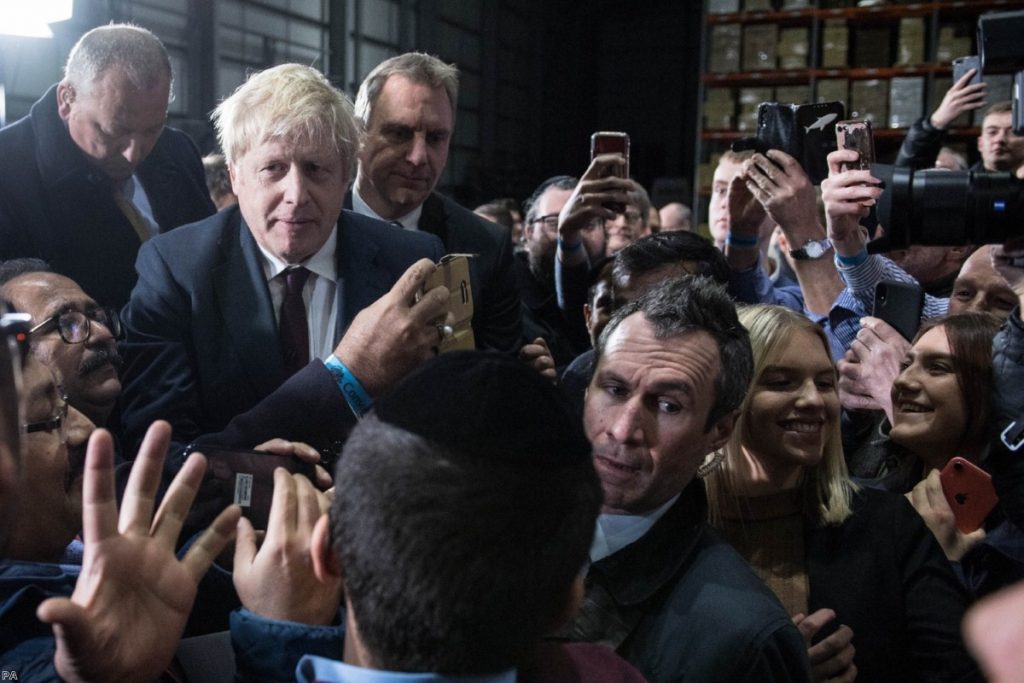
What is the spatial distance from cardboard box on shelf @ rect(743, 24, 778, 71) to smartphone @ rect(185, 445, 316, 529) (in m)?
6.89

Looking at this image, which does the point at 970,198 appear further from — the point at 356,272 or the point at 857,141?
the point at 356,272

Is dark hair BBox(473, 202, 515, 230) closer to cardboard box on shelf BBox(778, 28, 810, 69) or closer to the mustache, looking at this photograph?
the mustache

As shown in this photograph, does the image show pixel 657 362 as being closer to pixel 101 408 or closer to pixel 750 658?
pixel 750 658

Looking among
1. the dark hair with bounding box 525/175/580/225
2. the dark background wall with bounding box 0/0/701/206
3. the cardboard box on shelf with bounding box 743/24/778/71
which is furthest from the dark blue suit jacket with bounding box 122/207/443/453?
the cardboard box on shelf with bounding box 743/24/778/71

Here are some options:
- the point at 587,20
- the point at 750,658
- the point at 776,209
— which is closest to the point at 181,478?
the point at 750,658

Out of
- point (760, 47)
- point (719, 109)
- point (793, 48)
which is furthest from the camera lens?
point (719, 109)

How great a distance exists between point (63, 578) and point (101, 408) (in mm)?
659

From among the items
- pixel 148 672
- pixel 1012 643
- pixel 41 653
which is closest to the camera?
pixel 1012 643

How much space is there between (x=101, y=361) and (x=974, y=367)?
1.73m

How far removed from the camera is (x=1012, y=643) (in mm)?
395

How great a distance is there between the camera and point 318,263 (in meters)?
1.82

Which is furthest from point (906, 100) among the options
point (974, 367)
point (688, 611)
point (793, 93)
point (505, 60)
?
point (688, 611)

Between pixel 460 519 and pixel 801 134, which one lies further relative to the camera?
pixel 801 134

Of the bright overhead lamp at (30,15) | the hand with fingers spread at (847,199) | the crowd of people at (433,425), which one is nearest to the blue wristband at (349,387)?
the crowd of people at (433,425)
